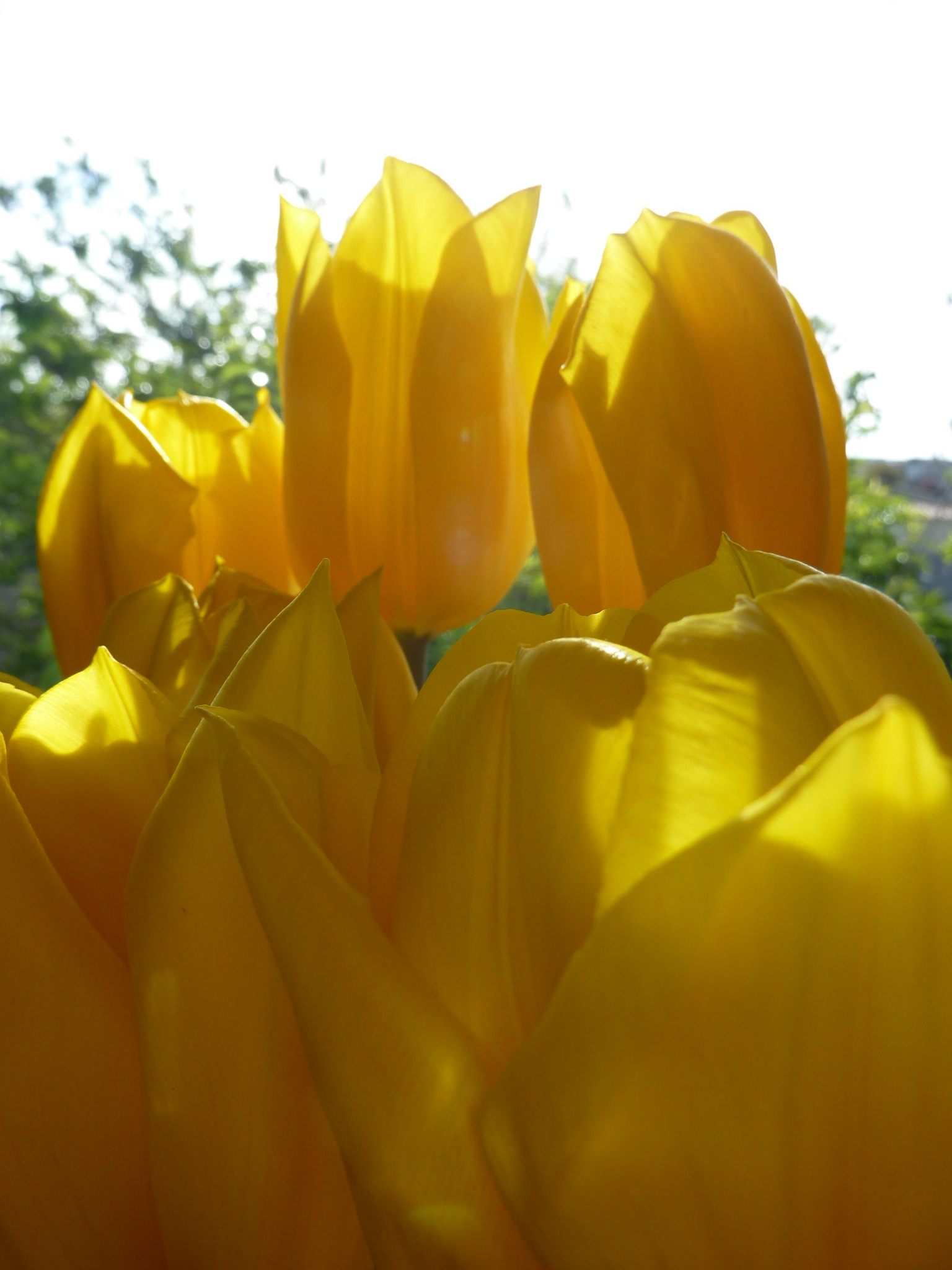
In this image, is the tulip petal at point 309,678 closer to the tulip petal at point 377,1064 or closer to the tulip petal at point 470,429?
the tulip petal at point 377,1064

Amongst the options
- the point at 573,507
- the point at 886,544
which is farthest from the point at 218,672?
the point at 886,544

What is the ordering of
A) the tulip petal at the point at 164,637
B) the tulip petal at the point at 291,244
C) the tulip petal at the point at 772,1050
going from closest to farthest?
the tulip petal at the point at 772,1050
the tulip petal at the point at 164,637
the tulip petal at the point at 291,244

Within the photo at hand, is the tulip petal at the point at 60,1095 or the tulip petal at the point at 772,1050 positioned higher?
the tulip petal at the point at 772,1050

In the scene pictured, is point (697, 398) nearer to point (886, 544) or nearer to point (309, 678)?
point (309, 678)

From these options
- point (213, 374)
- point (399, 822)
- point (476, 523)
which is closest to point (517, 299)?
point (476, 523)

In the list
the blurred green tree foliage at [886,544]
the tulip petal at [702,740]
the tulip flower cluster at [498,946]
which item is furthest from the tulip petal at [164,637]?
the blurred green tree foliage at [886,544]

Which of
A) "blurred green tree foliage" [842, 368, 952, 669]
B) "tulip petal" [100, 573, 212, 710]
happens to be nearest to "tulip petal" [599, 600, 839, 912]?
"tulip petal" [100, 573, 212, 710]
